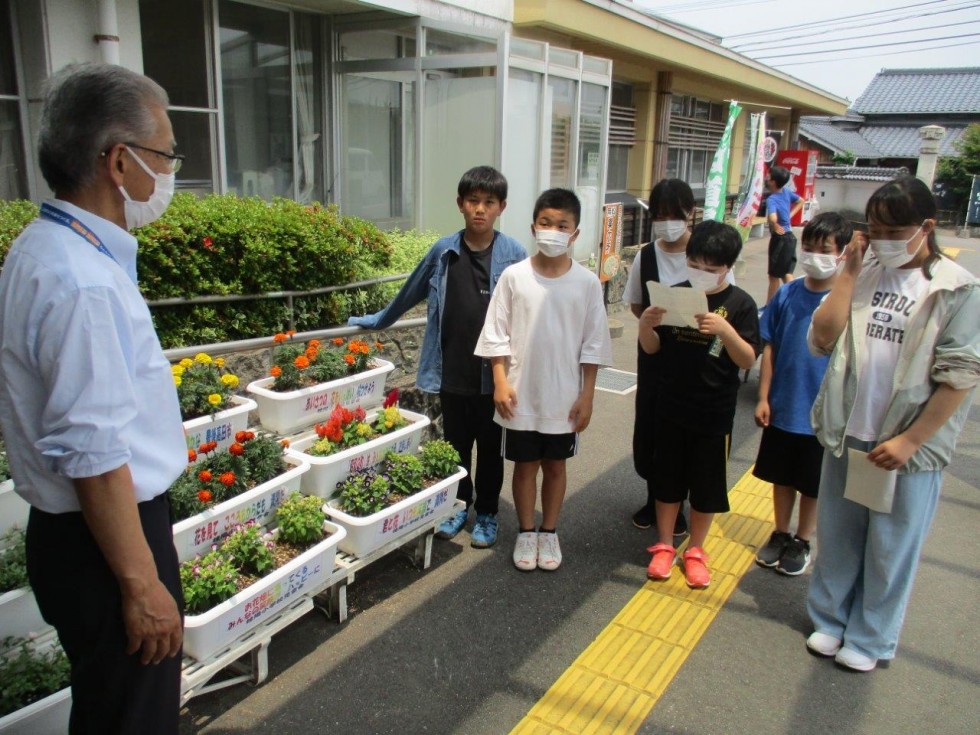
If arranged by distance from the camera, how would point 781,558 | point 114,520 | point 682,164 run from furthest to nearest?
point 682,164 → point 781,558 → point 114,520

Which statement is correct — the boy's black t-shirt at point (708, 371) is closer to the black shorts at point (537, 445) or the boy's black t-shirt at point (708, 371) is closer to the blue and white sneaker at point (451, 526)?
the black shorts at point (537, 445)

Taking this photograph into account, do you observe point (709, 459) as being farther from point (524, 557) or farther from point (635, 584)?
point (524, 557)

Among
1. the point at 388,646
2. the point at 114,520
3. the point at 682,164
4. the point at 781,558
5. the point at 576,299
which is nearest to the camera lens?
the point at 114,520

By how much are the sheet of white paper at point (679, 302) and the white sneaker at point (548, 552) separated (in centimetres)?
128

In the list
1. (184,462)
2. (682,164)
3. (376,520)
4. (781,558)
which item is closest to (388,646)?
(376,520)

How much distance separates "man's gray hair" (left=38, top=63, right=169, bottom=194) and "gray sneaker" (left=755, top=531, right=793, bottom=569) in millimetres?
3515

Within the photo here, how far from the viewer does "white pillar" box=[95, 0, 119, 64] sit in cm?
561

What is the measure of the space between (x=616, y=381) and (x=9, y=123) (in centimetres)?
560

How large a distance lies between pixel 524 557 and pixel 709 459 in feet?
3.44

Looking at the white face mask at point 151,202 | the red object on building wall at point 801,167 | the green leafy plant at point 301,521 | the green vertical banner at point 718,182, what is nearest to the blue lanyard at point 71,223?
the white face mask at point 151,202

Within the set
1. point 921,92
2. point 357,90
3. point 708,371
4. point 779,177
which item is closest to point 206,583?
point 708,371

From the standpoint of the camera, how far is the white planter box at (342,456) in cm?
344

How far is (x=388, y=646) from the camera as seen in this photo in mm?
3154

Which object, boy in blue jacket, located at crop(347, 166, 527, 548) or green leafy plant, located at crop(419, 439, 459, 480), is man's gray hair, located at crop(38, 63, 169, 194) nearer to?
boy in blue jacket, located at crop(347, 166, 527, 548)
